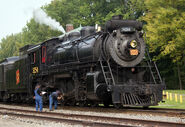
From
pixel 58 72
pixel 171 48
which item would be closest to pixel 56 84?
pixel 58 72

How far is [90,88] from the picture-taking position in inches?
488

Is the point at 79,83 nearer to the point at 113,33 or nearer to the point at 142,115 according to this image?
the point at 113,33

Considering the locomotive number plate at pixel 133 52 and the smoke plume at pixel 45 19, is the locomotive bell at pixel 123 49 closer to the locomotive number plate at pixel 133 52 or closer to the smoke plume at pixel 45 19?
the locomotive number plate at pixel 133 52

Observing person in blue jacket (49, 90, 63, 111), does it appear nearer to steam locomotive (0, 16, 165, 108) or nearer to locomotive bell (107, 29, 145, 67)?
steam locomotive (0, 16, 165, 108)

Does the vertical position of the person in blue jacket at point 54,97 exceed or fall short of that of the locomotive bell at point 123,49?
it falls short

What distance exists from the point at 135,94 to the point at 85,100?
288cm

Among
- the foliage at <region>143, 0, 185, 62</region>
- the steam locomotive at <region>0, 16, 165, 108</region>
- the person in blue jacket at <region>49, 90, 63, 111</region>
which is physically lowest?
the person in blue jacket at <region>49, 90, 63, 111</region>

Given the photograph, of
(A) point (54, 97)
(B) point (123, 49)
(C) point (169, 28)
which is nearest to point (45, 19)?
(C) point (169, 28)

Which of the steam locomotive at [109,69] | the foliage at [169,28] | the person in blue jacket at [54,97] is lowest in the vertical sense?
the person in blue jacket at [54,97]

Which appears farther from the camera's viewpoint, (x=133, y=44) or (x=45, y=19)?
(x=45, y=19)

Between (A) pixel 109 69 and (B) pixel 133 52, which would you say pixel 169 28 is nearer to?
(B) pixel 133 52

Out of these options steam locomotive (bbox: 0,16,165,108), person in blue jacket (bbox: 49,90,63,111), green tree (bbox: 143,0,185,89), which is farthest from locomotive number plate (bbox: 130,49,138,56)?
green tree (bbox: 143,0,185,89)

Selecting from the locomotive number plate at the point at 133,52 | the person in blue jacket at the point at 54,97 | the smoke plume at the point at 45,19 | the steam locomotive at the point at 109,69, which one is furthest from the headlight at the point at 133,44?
the smoke plume at the point at 45,19

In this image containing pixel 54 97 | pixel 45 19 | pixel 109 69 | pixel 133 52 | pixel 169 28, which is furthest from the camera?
pixel 45 19
